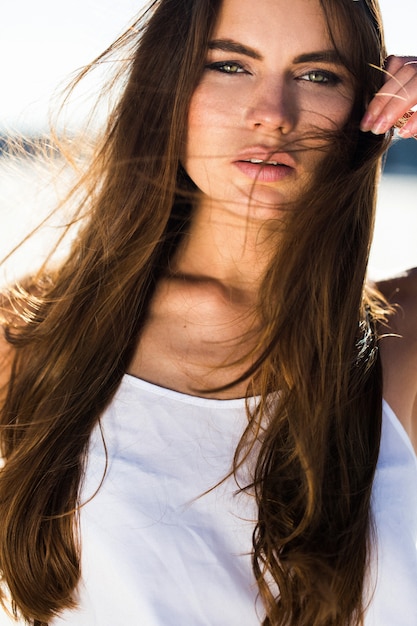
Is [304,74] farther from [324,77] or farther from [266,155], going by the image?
[266,155]

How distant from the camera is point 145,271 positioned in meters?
1.96

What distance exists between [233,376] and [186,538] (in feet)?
1.31

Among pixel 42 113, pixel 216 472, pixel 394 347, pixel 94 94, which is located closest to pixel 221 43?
pixel 94 94

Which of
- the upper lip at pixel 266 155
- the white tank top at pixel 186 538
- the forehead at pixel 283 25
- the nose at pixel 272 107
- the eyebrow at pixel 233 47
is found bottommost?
Answer: the white tank top at pixel 186 538

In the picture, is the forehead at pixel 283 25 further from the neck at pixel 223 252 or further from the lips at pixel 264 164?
the neck at pixel 223 252

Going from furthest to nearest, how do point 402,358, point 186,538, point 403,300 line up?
1. point 403,300
2. point 402,358
3. point 186,538

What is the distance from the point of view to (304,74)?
1.68m

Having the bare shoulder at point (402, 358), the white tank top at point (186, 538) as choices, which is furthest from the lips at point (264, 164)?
the white tank top at point (186, 538)

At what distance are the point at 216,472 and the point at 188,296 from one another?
49cm

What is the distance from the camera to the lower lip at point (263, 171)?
5.55 feet

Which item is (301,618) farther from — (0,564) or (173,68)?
(173,68)

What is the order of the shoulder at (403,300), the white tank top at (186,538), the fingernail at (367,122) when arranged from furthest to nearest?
the shoulder at (403,300), the fingernail at (367,122), the white tank top at (186,538)

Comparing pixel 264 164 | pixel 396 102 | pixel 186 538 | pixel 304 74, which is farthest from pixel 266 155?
→ pixel 186 538

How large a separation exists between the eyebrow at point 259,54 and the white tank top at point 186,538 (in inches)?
29.1
